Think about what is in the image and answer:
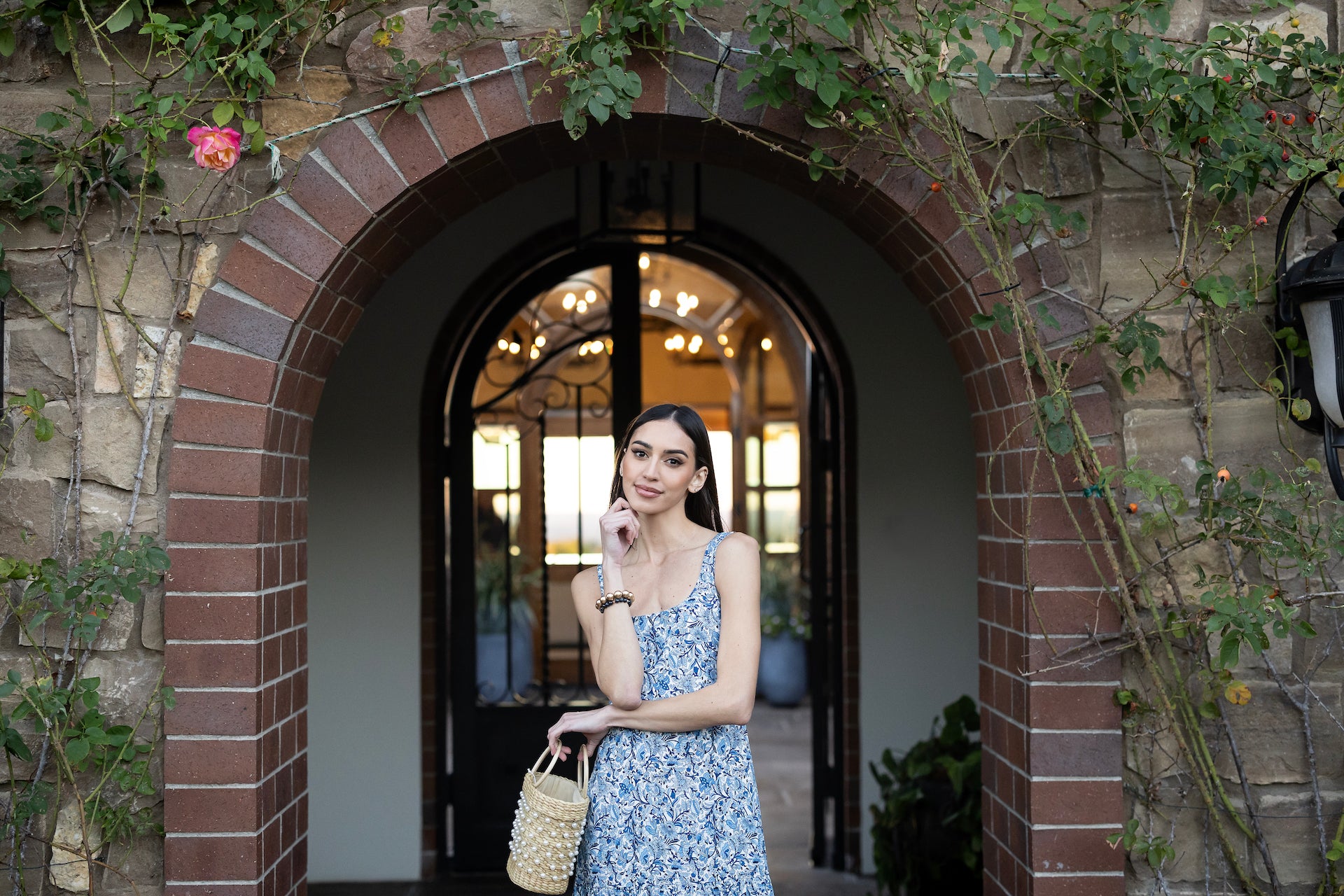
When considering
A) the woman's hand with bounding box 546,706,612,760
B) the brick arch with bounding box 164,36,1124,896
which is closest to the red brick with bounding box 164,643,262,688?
the brick arch with bounding box 164,36,1124,896

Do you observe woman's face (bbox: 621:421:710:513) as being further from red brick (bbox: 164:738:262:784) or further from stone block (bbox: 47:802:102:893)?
stone block (bbox: 47:802:102:893)

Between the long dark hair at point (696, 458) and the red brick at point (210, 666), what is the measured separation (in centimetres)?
90

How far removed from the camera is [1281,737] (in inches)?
98.4

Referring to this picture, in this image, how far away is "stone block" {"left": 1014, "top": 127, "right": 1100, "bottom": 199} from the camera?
2.56m

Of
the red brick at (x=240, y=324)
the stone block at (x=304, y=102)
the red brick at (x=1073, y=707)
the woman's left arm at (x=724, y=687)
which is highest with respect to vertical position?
the stone block at (x=304, y=102)

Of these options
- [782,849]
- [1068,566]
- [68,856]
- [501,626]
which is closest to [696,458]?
[1068,566]

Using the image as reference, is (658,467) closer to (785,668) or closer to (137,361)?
(137,361)

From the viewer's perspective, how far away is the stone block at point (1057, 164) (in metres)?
2.56

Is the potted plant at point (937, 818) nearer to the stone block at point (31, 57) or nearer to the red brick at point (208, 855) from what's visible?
the red brick at point (208, 855)

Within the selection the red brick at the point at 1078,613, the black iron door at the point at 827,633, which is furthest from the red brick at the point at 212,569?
the black iron door at the point at 827,633

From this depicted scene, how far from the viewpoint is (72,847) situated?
2.45 metres

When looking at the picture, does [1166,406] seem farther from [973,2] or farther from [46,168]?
[46,168]

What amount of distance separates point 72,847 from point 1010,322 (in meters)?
2.41

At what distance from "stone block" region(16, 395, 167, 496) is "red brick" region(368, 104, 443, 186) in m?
0.78
